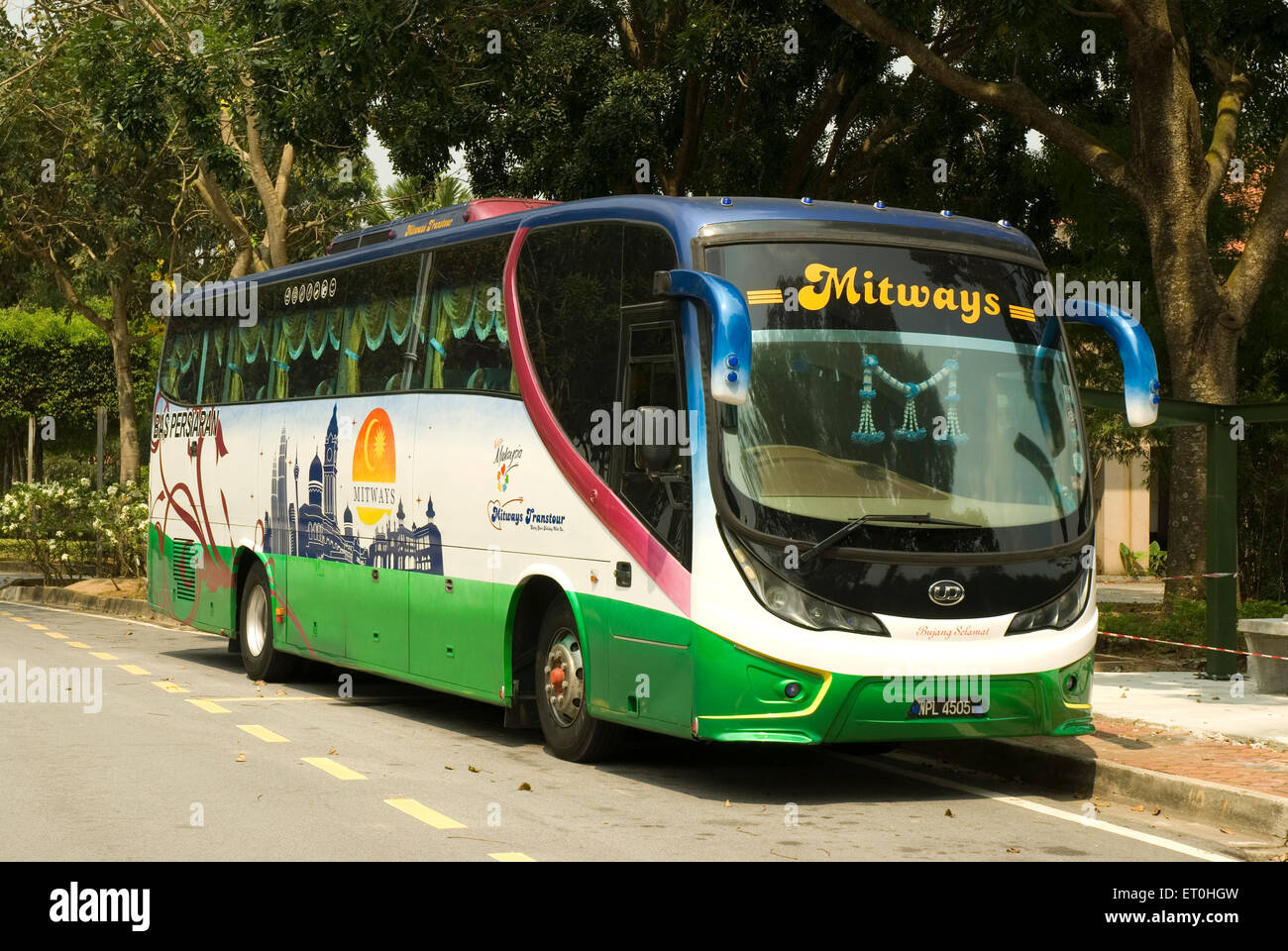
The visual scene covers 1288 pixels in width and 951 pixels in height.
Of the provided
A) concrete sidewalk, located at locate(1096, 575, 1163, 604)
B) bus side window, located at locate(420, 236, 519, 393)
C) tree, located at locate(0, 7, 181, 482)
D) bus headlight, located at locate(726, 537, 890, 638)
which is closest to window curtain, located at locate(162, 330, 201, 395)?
bus side window, located at locate(420, 236, 519, 393)

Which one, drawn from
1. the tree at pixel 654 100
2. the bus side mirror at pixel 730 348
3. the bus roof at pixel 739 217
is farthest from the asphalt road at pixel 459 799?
the tree at pixel 654 100

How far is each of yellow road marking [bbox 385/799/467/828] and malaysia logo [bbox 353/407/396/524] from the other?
3982 millimetres

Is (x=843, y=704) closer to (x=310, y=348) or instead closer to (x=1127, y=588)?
(x=310, y=348)

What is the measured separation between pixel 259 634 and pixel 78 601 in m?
11.0

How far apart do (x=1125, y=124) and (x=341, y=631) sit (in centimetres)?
1253

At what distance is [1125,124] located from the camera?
21.3 meters

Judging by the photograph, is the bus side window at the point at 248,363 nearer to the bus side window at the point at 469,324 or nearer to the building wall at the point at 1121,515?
the bus side window at the point at 469,324

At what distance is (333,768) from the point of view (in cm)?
1018

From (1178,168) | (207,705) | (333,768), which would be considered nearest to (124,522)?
(207,705)

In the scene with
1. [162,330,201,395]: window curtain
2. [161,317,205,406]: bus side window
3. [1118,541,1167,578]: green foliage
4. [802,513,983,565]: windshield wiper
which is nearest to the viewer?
[802,513,983,565]: windshield wiper

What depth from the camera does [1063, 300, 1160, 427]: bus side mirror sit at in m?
9.97

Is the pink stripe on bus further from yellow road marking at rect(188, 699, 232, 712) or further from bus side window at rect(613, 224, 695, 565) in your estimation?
yellow road marking at rect(188, 699, 232, 712)

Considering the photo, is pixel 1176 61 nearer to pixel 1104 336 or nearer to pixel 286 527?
pixel 1104 336
